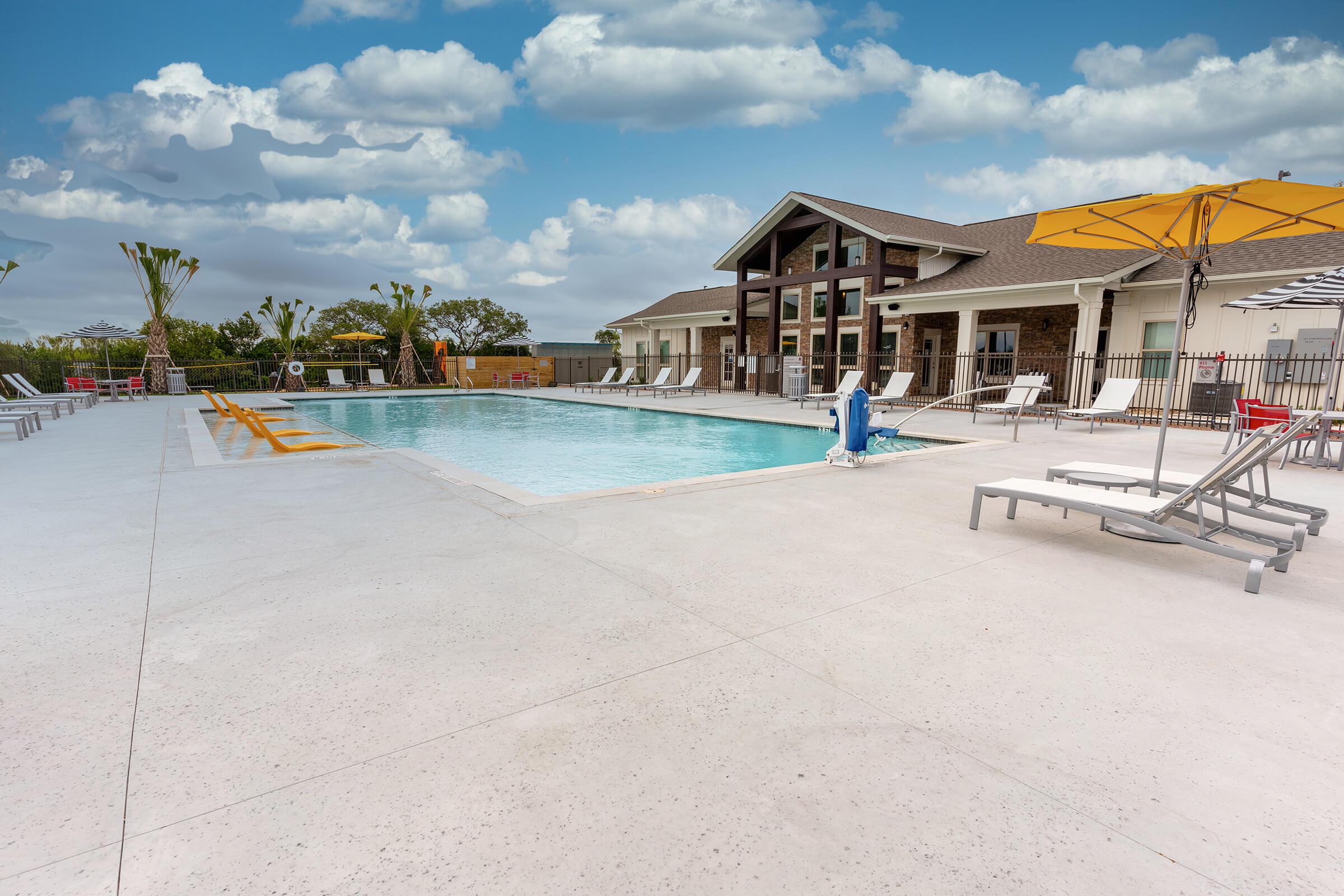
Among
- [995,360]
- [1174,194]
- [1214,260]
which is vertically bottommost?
[995,360]

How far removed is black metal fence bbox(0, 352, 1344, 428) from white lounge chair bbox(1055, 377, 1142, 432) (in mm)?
1453

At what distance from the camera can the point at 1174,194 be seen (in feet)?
14.5

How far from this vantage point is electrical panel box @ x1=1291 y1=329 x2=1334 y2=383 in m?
12.4

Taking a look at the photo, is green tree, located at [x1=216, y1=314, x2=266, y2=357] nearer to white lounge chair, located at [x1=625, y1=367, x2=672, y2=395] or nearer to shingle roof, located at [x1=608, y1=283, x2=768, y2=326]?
shingle roof, located at [x1=608, y1=283, x2=768, y2=326]

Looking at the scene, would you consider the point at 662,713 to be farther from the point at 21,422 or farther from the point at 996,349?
the point at 996,349

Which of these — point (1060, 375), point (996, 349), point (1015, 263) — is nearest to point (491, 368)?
point (996, 349)

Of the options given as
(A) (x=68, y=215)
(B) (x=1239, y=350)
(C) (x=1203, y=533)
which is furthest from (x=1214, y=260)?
(A) (x=68, y=215)

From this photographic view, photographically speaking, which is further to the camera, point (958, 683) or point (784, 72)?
point (784, 72)

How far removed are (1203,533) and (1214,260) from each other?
14744 mm

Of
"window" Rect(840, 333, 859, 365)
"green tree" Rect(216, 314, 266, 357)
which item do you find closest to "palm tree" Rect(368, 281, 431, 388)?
"green tree" Rect(216, 314, 266, 357)

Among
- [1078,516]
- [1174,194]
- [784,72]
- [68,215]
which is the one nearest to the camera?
[1174,194]

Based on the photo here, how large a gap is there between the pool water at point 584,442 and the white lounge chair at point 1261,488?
146 inches

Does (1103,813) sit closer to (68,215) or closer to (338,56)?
(338,56)

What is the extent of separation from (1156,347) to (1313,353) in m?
2.78
